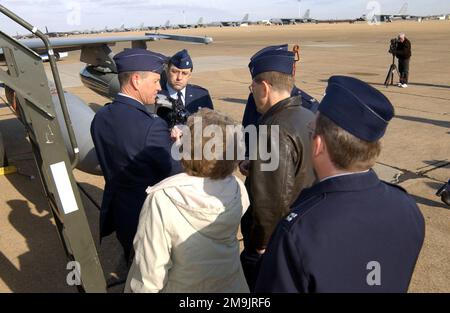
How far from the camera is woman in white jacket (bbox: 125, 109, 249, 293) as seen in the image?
6.26ft

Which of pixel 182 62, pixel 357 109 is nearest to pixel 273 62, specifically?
pixel 357 109

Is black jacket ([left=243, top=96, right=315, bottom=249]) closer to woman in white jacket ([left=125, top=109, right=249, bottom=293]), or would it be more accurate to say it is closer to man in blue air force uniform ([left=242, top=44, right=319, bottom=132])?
woman in white jacket ([left=125, top=109, right=249, bottom=293])

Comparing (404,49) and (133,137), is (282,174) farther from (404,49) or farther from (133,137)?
(404,49)

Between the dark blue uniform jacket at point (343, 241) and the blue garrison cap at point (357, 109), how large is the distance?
0.58 ft

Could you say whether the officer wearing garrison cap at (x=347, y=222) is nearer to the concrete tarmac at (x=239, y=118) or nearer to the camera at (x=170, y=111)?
the concrete tarmac at (x=239, y=118)

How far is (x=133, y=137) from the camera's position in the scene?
2.75 m

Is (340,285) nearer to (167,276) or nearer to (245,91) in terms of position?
(167,276)

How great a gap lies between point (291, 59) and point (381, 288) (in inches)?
72.5

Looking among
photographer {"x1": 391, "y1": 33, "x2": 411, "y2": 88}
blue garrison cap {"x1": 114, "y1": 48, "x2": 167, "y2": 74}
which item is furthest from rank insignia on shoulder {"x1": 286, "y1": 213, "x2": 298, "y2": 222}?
photographer {"x1": 391, "y1": 33, "x2": 411, "y2": 88}

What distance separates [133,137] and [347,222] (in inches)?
71.6

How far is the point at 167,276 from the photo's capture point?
2.04 meters

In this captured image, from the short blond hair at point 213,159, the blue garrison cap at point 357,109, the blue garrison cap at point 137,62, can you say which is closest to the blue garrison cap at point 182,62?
the blue garrison cap at point 137,62

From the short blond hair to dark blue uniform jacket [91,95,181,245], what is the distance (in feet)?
2.60

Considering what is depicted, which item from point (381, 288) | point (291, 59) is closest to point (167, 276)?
point (381, 288)
